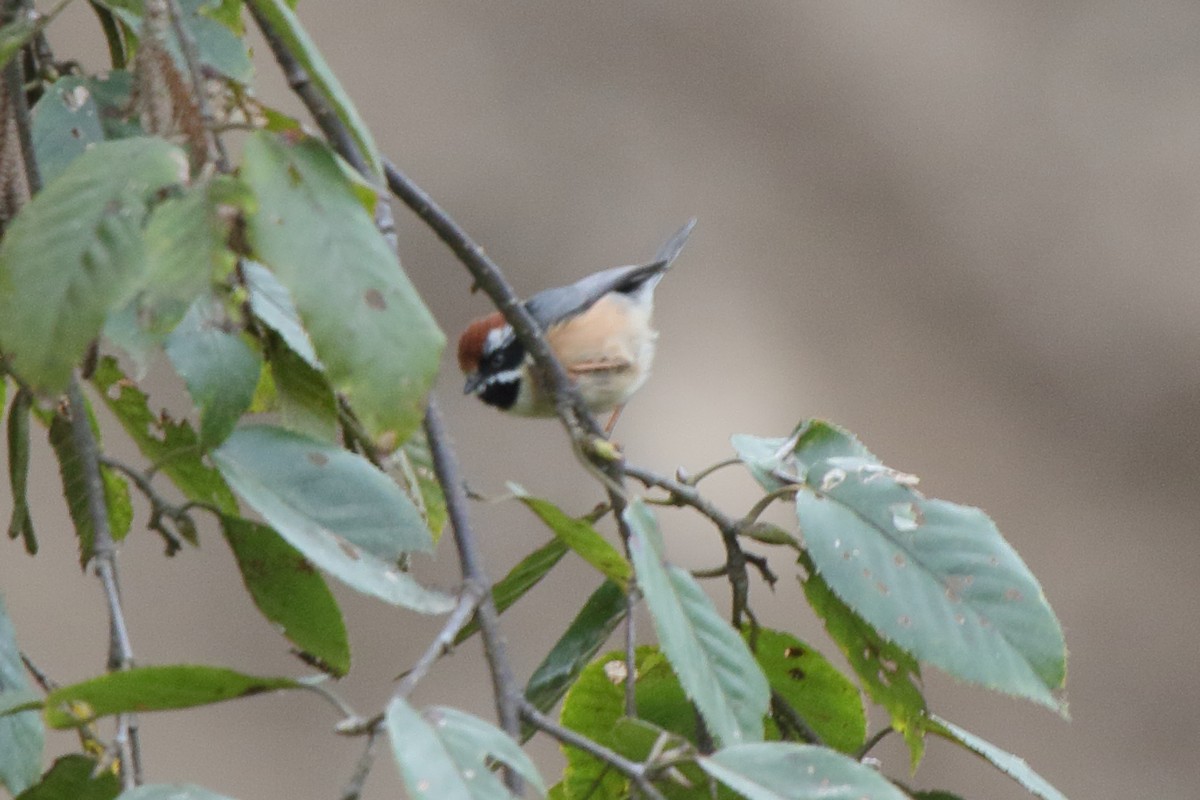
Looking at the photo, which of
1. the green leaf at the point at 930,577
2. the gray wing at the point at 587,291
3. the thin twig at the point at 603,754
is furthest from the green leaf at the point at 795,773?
the gray wing at the point at 587,291

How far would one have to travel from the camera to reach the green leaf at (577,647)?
3.26 ft

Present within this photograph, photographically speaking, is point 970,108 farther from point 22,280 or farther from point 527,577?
point 22,280

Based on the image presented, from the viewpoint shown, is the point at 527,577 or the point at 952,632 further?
the point at 527,577

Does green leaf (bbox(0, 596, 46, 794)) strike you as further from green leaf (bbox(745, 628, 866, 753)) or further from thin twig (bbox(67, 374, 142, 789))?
green leaf (bbox(745, 628, 866, 753))

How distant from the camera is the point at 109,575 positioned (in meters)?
0.83

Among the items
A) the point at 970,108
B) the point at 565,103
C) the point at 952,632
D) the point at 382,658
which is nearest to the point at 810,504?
the point at 952,632

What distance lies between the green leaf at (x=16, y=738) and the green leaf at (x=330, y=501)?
0.21 m

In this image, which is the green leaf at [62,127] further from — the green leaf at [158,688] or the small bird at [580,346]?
the small bird at [580,346]

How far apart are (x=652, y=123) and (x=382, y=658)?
1.83 m

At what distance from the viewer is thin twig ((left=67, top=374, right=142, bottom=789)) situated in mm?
768

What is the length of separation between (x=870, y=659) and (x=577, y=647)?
0.69 feet

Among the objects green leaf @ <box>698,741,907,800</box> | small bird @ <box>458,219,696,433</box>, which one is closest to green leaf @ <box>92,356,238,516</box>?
green leaf @ <box>698,741,907,800</box>

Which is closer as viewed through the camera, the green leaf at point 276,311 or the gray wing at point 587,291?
the green leaf at point 276,311

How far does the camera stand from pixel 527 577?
3.32 feet
